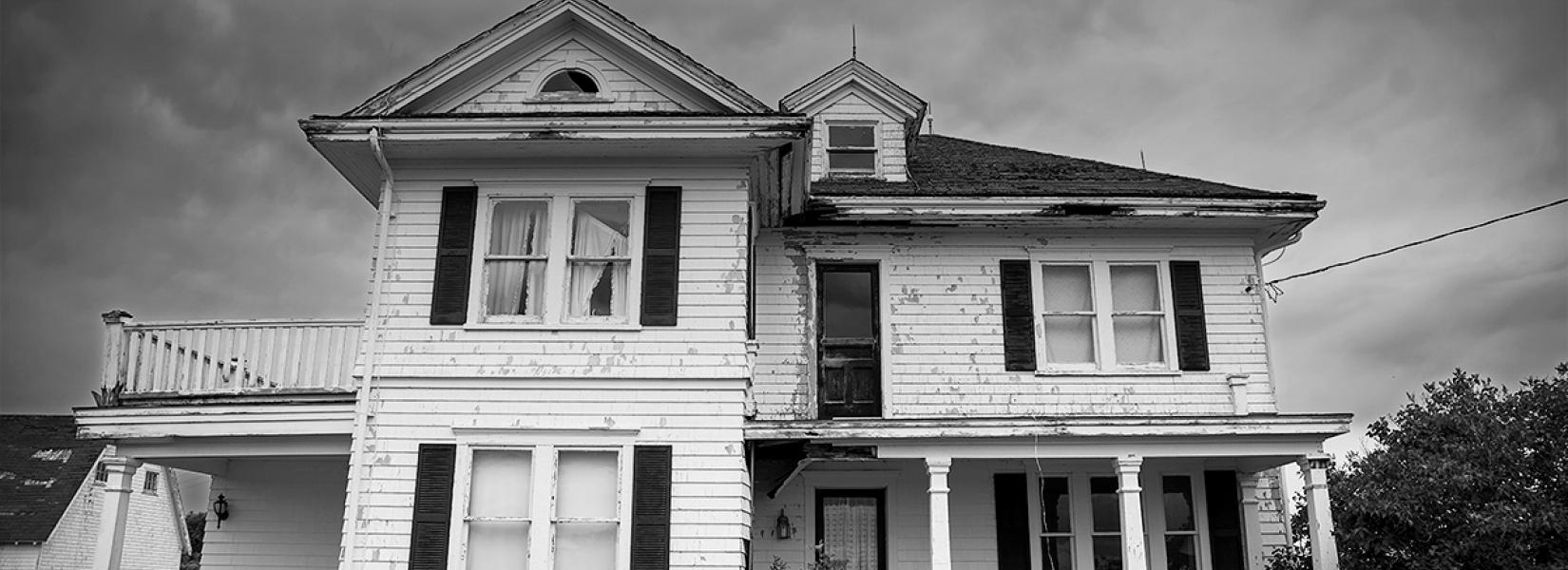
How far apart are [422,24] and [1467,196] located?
15.6m

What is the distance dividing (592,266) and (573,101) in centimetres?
183

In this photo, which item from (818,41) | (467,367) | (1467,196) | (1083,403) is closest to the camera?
(467,367)

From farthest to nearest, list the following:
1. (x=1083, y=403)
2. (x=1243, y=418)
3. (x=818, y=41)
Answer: (x=818, y=41) → (x=1083, y=403) → (x=1243, y=418)

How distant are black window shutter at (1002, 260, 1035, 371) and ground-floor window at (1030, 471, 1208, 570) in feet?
4.81

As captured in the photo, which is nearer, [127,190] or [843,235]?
[843,235]

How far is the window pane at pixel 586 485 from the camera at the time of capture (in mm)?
10320

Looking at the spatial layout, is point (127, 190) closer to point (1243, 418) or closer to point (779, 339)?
point (779, 339)

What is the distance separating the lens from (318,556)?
12.9 m

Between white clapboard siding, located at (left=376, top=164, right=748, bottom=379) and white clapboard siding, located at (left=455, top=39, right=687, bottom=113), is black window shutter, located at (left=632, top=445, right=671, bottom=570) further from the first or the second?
white clapboard siding, located at (left=455, top=39, right=687, bottom=113)

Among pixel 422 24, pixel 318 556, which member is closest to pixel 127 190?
pixel 422 24

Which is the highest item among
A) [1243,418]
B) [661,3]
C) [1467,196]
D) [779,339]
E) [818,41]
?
[818,41]

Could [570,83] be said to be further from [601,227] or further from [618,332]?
[618,332]

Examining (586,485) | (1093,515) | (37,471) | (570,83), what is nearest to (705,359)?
(586,485)

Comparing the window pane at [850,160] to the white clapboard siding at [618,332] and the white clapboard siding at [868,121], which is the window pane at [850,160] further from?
the white clapboard siding at [618,332]
